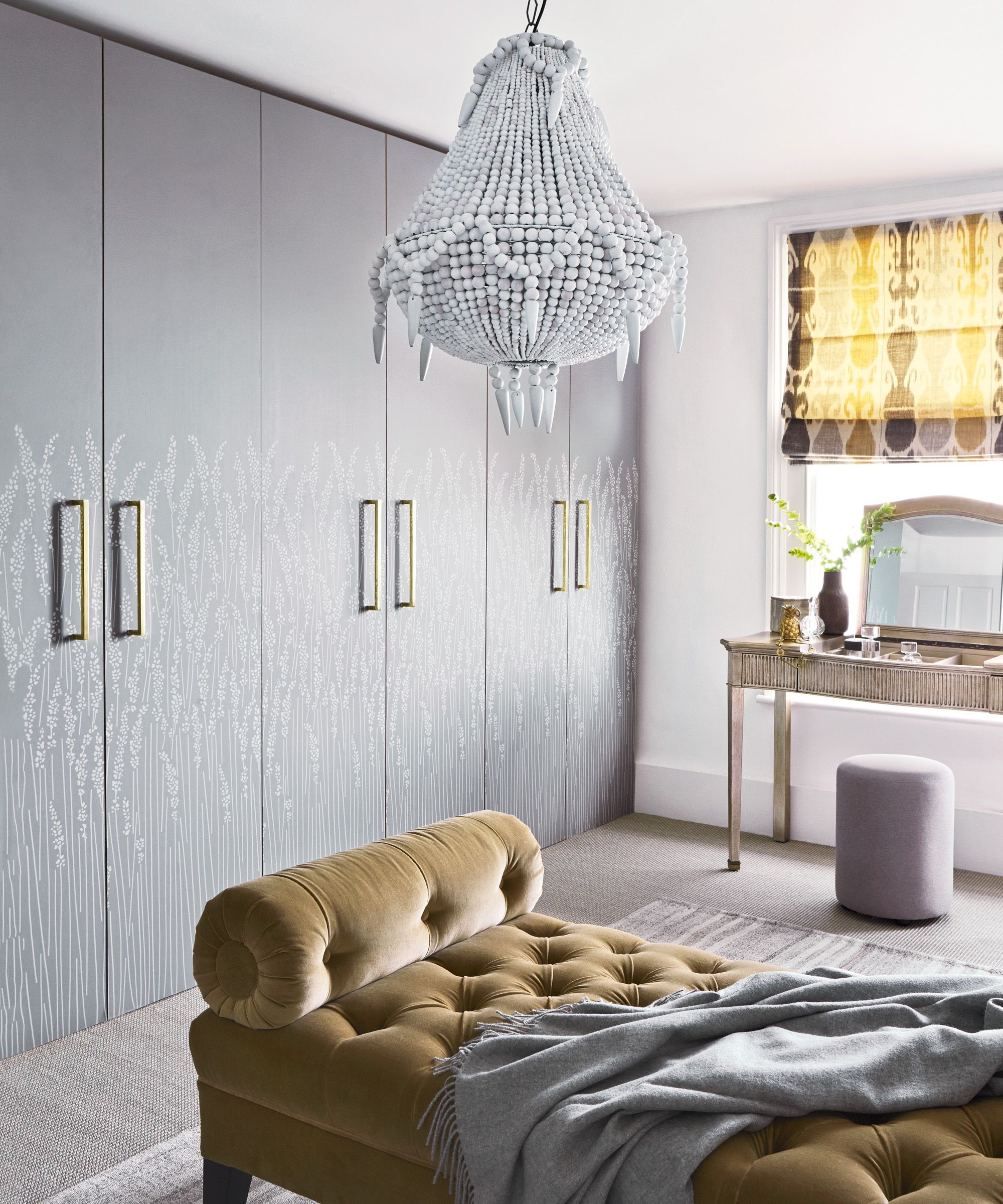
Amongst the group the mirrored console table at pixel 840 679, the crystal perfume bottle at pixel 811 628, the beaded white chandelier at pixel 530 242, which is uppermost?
the beaded white chandelier at pixel 530 242

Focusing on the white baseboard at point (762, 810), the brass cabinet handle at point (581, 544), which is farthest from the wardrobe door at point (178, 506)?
the white baseboard at point (762, 810)

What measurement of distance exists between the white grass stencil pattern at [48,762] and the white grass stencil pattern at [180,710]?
0.05m

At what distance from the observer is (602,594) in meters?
4.54

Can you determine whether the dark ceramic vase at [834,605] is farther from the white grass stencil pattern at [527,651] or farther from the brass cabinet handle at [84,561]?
the brass cabinet handle at [84,561]

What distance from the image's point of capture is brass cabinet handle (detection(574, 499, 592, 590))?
436 centimetres

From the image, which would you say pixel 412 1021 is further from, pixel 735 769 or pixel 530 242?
pixel 735 769

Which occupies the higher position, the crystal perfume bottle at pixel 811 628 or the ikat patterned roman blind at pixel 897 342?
the ikat patterned roman blind at pixel 897 342

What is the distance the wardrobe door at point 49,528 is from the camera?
2.52m

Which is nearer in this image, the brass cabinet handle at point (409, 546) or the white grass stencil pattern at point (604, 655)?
the brass cabinet handle at point (409, 546)

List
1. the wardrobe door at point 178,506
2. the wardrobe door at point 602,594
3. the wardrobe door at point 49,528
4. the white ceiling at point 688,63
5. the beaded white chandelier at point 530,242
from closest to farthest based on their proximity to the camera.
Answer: the beaded white chandelier at point 530,242, the wardrobe door at point 49,528, the white ceiling at point 688,63, the wardrobe door at point 178,506, the wardrobe door at point 602,594

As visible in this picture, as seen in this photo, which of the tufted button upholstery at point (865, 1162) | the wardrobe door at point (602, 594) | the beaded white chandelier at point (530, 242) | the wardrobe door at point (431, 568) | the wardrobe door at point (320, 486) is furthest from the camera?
the wardrobe door at point (602, 594)

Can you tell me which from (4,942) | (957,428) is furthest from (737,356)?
(4,942)

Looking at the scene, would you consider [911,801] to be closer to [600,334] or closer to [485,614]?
[485,614]

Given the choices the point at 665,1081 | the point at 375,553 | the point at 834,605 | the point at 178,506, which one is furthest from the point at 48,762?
the point at 834,605
